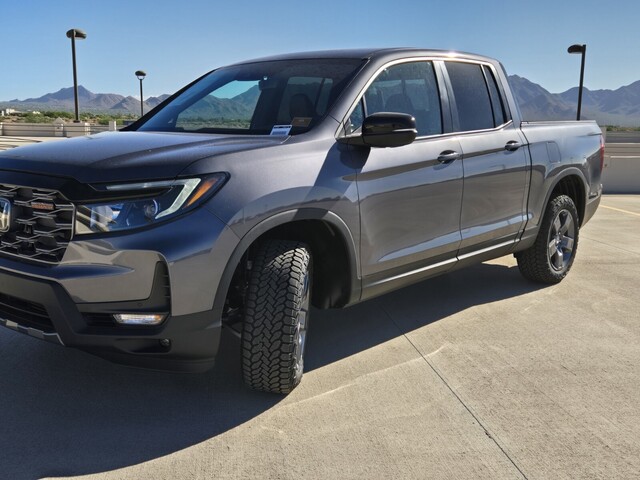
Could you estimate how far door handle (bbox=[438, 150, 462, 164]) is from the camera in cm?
411

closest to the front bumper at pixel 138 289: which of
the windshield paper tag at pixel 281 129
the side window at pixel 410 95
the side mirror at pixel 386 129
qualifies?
the windshield paper tag at pixel 281 129

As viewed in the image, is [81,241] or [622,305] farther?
[622,305]

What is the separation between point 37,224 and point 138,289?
0.60 meters

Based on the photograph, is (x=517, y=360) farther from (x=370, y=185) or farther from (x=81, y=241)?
(x=81, y=241)

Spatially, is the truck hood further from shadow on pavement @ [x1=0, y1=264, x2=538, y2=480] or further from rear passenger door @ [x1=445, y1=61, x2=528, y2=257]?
rear passenger door @ [x1=445, y1=61, x2=528, y2=257]

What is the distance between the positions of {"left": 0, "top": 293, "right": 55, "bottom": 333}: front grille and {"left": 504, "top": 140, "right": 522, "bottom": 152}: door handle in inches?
131

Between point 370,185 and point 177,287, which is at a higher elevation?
point 370,185


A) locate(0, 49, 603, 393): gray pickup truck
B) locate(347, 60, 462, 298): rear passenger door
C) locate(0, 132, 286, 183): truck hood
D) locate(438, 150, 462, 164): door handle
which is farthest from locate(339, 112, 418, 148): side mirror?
locate(438, 150, 462, 164): door handle

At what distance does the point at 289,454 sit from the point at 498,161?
9.02 ft

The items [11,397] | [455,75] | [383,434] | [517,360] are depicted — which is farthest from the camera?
[455,75]

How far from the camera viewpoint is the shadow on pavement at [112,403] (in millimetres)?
2832

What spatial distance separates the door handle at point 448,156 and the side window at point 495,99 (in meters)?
0.83

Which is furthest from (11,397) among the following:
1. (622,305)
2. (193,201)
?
(622,305)

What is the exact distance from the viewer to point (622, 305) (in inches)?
200
